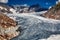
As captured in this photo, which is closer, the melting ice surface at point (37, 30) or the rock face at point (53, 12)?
the melting ice surface at point (37, 30)

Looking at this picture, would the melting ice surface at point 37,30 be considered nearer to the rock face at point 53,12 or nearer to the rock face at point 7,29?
the rock face at point 7,29

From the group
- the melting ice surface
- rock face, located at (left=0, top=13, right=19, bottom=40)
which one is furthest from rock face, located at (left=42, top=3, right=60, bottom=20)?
rock face, located at (left=0, top=13, right=19, bottom=40)

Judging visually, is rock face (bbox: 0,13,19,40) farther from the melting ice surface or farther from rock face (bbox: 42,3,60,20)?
rock face (bbox: 42,3,60,20)

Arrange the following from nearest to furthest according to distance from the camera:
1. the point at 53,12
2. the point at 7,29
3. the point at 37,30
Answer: the point at 7,29
the point at 37,30
the point at 53,12

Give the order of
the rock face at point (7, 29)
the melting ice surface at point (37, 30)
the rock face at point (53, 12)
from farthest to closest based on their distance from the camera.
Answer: the rock face at point (53, 12), the melting ice surface at point (37, 30), the rock face at point (7, 29)

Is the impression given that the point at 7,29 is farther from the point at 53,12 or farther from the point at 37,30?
Answer: the point at 53,12

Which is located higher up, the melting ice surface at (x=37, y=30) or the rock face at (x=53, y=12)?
the rock face at (x=53, y=12)

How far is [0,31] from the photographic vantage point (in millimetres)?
12203

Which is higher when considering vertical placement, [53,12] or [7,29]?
[53,12]

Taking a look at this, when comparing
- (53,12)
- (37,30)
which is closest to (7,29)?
(37,30)

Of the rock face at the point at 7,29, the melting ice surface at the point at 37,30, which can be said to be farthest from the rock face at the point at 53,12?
the rock face at the point at 7,29

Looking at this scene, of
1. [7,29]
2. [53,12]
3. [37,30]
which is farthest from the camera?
[53,12]

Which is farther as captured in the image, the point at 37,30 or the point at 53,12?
the point at 53,12

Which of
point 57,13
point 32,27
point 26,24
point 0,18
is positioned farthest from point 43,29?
point 57,13
